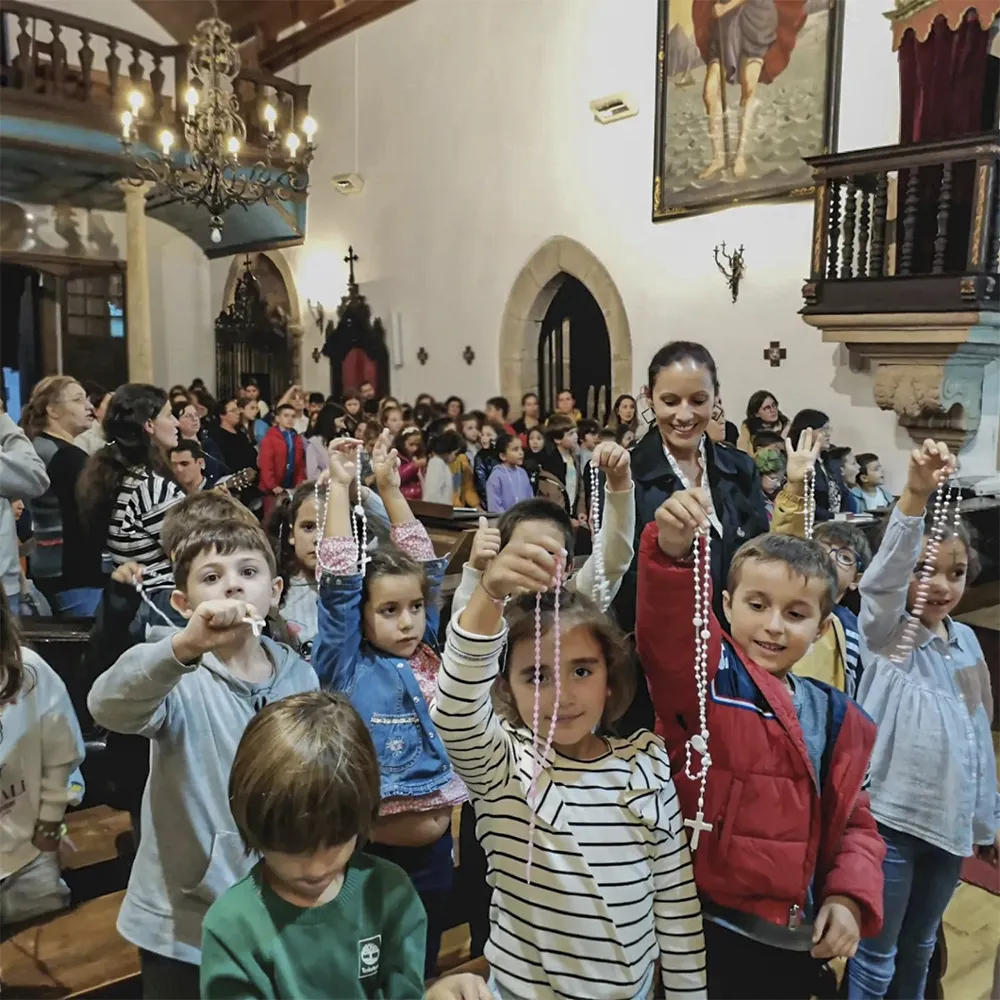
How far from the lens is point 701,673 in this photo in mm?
943

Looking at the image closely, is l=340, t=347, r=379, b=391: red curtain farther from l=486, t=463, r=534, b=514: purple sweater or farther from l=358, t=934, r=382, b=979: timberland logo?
l=358, t=934, r=382, b=979: timberland logo

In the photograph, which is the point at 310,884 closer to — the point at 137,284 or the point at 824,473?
the point at 824,473

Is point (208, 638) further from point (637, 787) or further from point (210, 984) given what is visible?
point (637, 787)

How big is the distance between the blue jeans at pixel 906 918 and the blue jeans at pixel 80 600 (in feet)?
6.16

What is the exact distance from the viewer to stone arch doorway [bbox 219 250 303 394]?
228 cm

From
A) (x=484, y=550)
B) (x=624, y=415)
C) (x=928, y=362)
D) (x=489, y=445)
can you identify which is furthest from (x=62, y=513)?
(x=928, y=362)

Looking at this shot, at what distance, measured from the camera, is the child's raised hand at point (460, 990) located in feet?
2.89

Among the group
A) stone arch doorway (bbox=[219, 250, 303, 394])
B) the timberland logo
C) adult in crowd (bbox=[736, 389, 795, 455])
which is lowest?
the timberland logo

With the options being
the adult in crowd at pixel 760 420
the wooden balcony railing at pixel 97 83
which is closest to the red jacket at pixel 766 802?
the adult in crowd at pixel 760 420

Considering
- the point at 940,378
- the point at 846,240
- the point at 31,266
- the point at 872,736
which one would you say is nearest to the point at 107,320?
the point at 31,266

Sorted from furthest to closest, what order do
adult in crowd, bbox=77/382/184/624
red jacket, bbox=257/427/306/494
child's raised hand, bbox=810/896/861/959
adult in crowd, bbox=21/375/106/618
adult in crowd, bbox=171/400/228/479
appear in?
red jacket, bbox=257/427/306/494
adult in crowd, bbox=171/400/228/479
adult in crowd, bbox=21/375/106/618
adult in crowd, bbox=77/382/184/624
child's raised hand, bbox=810/896/861/959

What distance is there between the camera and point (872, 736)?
1048 mm

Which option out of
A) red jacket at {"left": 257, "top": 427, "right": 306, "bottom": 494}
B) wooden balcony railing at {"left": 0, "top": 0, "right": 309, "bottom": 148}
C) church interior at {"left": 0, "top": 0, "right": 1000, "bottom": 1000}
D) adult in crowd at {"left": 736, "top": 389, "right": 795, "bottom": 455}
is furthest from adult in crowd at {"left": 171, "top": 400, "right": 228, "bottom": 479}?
adult in crowd at {"left": 736, "top": 389, "right": 795, "bottom": 455}

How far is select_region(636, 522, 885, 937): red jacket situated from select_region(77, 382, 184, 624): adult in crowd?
4.69 ft
